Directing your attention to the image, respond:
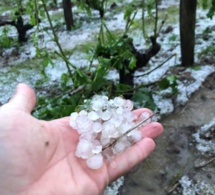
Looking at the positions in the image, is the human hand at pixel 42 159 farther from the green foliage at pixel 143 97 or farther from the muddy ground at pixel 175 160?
the green foliage at pixel 143 97

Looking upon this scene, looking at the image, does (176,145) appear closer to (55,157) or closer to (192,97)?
(192,97)

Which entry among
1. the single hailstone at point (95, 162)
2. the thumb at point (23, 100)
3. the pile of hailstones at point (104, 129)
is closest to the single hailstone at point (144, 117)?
the pile of hailstones at point (104, 129)

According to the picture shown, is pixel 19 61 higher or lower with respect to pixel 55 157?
lower

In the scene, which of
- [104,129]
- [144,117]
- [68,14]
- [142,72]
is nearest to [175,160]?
[144,117]

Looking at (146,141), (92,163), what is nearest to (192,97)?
(146,141)

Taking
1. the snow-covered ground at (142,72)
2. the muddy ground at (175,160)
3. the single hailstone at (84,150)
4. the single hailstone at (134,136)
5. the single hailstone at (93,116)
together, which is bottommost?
the muddy ground at (175,160)

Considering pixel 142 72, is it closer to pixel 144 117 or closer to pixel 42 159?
pixel 144 117

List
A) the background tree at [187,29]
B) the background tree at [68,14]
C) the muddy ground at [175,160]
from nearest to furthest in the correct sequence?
the muddy ground at [175,160] → the background tree at [187,29] → the background tree at [68,14]
